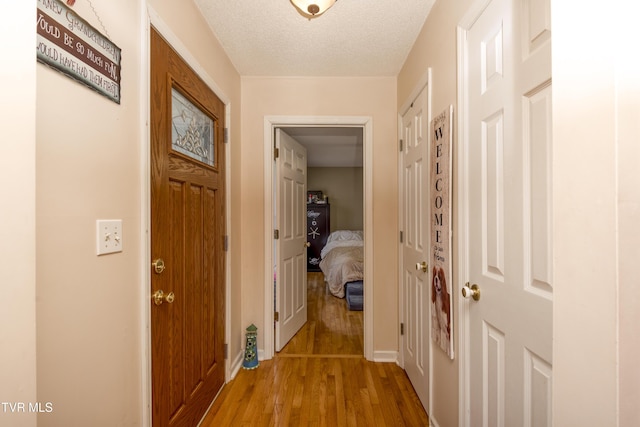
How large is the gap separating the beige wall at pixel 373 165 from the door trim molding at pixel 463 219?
111 centimetres

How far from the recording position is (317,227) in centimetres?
630

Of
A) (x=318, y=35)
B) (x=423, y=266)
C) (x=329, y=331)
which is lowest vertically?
(x=329, y=331)

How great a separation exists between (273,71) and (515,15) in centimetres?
184

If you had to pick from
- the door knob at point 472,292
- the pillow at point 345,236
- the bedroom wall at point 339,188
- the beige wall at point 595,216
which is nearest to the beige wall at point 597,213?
the beige wall at point 595,216

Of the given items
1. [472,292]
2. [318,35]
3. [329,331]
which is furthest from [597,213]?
[329,331]

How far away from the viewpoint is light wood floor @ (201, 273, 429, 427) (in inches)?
66.6

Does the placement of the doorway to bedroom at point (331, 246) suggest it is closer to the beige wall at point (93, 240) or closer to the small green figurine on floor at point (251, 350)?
the small green figurine on floor at point (251, 350)

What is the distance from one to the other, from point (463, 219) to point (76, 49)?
4.88 ft

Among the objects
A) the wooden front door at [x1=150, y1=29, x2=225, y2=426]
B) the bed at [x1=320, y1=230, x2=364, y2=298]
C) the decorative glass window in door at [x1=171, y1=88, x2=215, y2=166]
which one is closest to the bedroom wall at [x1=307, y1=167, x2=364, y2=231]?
the bed at [x1=320, y1=230, x2=364, y2=298]

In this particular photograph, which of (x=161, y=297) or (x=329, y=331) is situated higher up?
(x=161, y=297)

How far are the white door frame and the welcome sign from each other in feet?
2.72

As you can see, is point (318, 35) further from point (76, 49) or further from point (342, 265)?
point (342, 265)

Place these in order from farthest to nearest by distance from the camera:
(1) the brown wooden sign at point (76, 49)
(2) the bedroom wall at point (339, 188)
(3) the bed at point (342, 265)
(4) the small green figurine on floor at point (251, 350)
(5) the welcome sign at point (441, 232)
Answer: (2) the bedroom wall at point (339, 188)
(3) the bed at point (342, 265)
(4) the small green figurine on floor at point (251, 350)
(5) the welcome sign at point (441, 232)
(1) the brown wooden sign at point (76, 49)

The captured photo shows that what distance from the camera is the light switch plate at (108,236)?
90 centimetres
